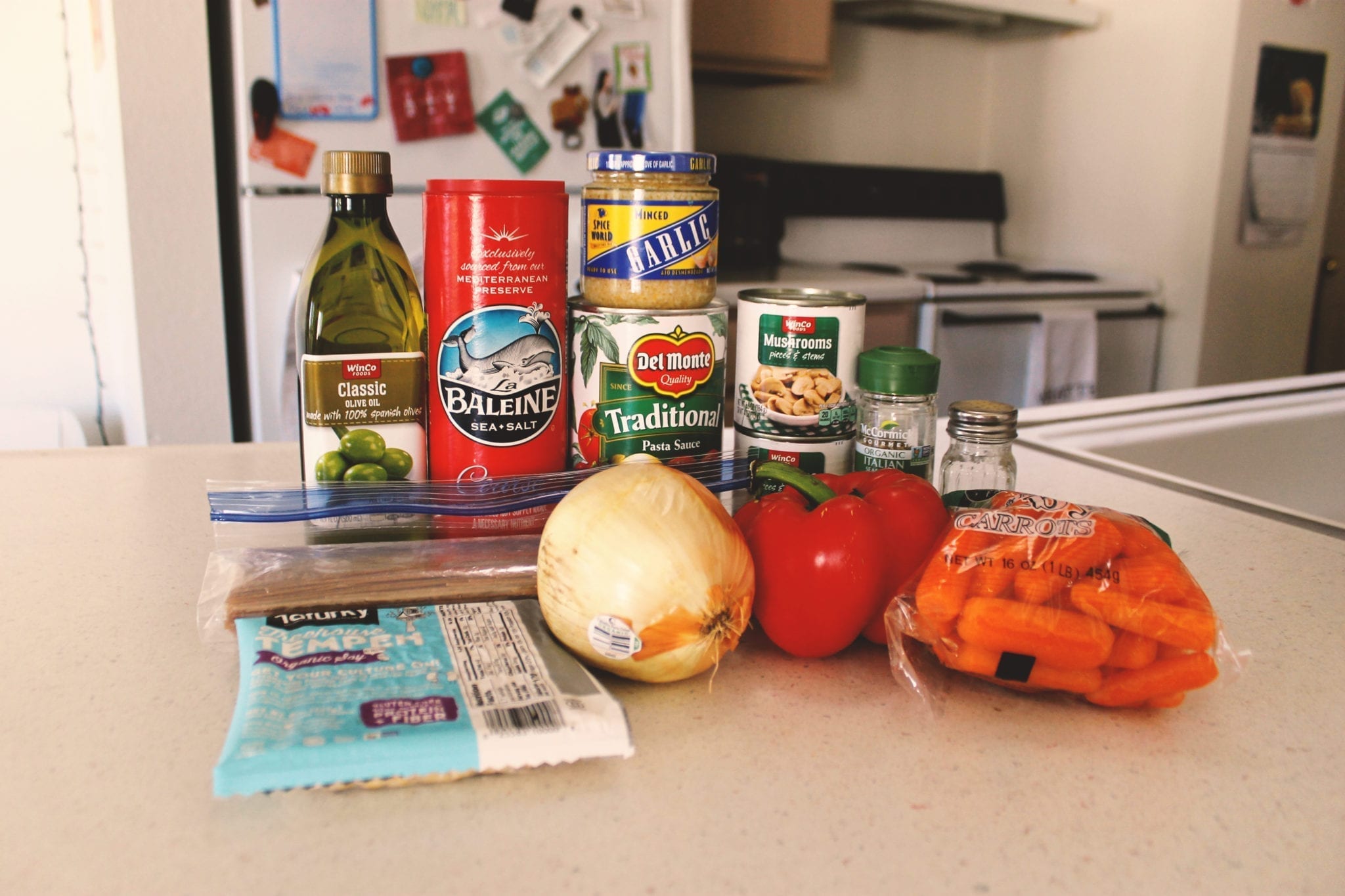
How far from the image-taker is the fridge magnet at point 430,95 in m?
2.03

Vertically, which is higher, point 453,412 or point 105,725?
point 453,412

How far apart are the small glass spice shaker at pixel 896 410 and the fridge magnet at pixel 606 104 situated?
160 cm

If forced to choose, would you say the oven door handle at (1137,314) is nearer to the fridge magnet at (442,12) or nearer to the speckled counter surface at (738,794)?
the fridge magnet at (442,12)

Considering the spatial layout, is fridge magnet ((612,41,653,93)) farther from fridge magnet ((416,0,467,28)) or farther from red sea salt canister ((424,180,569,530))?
red sea salt canister ((424,180,569,530))

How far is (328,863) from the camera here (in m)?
0.42

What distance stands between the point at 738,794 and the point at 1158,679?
9.4 inches

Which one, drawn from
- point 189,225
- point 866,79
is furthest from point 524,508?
point 866,79

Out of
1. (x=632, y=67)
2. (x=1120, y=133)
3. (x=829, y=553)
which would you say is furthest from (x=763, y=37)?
(x=829, y=553)

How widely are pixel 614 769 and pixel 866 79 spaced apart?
323cm

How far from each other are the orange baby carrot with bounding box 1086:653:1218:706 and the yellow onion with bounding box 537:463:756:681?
20 centimetres

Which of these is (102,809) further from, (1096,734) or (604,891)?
(1096,734)

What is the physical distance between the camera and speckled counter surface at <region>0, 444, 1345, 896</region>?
42cm

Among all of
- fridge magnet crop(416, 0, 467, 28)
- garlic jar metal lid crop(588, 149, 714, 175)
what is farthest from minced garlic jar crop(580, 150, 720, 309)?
fridge magnet crop(416, 0, 467, 28)

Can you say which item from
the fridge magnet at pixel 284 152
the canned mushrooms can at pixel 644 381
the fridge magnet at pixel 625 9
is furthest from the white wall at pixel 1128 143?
the canned mushrooms can at pixel 644 381
